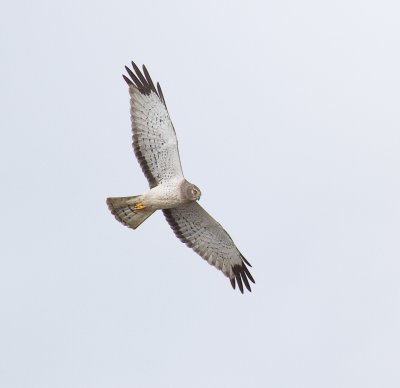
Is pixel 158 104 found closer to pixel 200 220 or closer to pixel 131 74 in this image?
pixel 131 74

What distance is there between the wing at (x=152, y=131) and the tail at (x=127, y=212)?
17.7 inches

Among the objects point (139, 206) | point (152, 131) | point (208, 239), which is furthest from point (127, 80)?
point (208, 239)

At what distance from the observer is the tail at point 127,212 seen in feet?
68.1

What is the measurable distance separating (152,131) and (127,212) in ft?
4.53

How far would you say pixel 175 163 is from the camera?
20.6 m

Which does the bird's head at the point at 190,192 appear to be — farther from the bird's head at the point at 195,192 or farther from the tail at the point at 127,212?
the tail at the point at 127,212

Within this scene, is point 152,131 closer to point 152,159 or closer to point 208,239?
point 152,159

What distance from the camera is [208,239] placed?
71.5 ft

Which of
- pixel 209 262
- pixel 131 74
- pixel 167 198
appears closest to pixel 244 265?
pixel 209 262

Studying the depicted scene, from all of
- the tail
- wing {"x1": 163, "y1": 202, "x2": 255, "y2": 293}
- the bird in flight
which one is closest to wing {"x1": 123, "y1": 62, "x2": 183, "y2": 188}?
the bird in flight

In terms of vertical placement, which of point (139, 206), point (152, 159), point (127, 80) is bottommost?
point (139, 206)

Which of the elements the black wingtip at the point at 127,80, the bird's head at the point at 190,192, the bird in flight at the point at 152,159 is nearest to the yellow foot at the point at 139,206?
the bird in flight at the point at 152,159

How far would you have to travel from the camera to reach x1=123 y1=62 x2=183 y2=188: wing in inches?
805

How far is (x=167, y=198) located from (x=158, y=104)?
1474 mm
